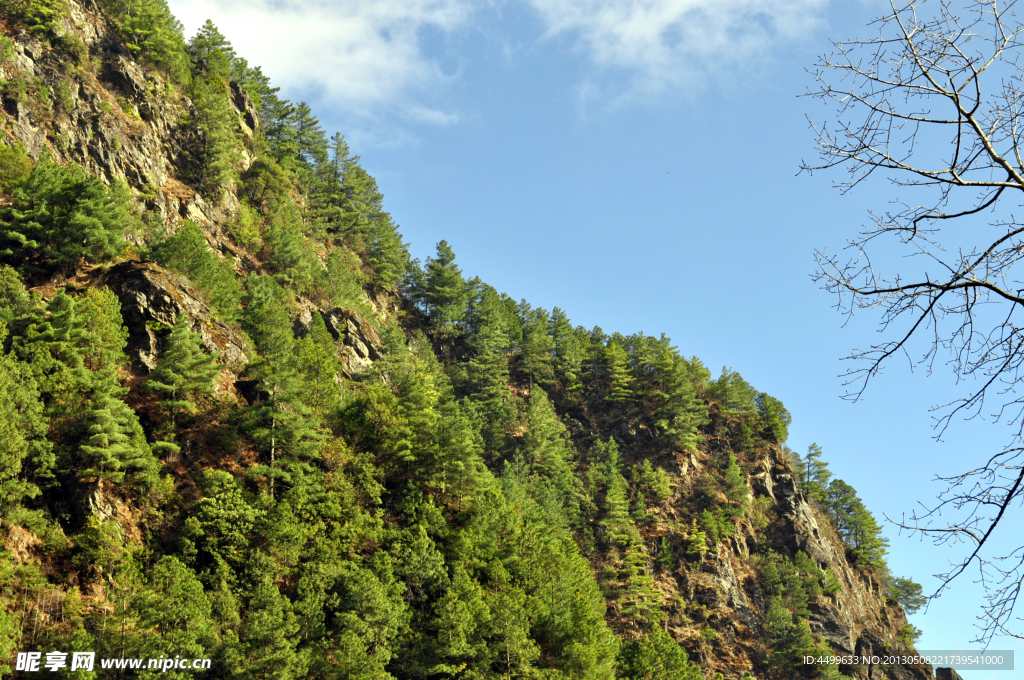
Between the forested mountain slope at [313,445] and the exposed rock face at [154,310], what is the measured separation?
7.9 inches

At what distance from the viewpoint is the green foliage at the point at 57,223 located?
37812mm

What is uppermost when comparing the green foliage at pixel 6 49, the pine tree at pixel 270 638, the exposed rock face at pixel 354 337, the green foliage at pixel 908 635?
the green foliage at pixel 6 49

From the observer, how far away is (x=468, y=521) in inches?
1582

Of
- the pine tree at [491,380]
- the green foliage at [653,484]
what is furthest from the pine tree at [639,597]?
the pine tree at [491,380]

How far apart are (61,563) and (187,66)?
201 feet

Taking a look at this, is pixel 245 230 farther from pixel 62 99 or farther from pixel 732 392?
pixel 732 392

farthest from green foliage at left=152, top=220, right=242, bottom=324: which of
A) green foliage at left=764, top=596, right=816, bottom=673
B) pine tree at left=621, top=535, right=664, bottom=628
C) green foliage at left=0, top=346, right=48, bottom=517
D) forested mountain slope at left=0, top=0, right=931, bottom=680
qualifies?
green foliage at left=764, top=596, right=816, bottom=673

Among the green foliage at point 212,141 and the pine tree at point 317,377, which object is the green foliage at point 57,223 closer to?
the pine tree at point 317,377

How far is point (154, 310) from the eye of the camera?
38.0 meters

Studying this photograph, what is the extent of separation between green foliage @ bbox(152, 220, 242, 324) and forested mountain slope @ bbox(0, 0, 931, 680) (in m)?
0.21

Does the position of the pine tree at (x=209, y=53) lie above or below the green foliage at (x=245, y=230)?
above

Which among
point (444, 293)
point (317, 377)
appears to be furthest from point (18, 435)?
point (444, 293)

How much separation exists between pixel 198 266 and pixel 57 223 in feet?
27.5

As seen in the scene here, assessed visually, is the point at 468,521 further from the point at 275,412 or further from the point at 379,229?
the point at 379,229
